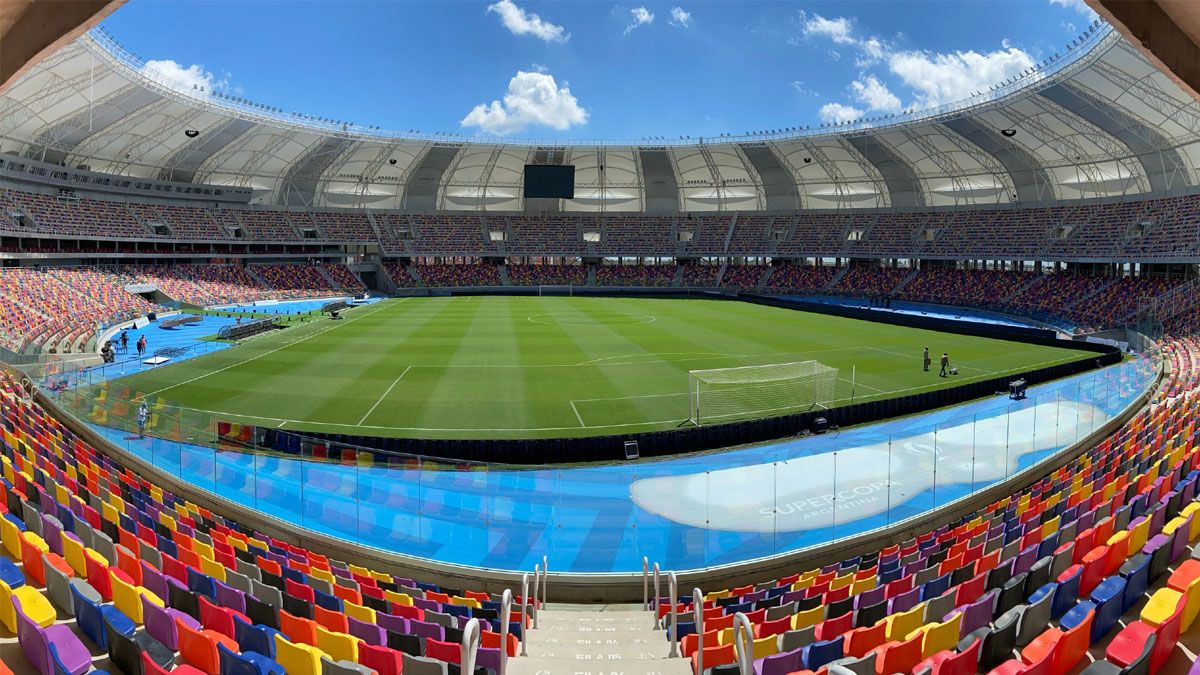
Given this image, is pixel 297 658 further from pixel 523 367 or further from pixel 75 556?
pixel 523 367

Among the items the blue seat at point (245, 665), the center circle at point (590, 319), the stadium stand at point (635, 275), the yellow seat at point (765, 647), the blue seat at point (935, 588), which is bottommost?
the blue seat at point (935, 588)

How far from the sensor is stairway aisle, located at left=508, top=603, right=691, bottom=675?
256 inches

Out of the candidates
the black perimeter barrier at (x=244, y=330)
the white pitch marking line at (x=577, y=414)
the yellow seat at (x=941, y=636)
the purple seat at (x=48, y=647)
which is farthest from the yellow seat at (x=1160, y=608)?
the black perimeter barrier at (x=244, y=330)

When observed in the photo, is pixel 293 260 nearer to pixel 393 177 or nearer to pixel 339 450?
pixel 393 177

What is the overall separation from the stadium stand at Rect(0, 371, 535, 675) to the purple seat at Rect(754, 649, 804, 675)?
7.38 ft

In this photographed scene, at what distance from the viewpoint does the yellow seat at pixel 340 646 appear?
639 centimetres

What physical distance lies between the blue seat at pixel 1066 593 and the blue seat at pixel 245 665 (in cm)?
714

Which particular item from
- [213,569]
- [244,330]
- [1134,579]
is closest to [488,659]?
[213,569]

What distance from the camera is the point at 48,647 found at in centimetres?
495

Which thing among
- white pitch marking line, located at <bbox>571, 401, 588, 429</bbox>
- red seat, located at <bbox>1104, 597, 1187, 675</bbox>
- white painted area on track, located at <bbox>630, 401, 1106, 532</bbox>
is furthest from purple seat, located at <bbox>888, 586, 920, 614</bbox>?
white pitch marking line, located at <bbox>571, 401, 588, 429</bbox>

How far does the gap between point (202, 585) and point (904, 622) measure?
25.4ft

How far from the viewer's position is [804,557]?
12602mm

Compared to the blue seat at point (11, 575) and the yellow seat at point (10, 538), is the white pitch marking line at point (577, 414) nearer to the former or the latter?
the yellow seat at point (10, 538)

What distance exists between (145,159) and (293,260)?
1971cm
